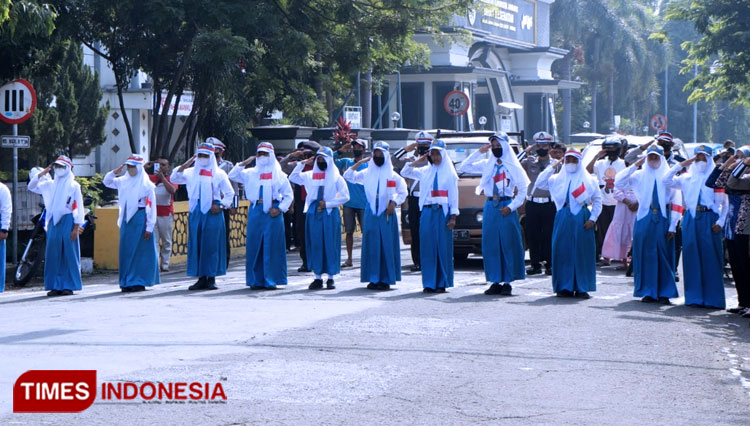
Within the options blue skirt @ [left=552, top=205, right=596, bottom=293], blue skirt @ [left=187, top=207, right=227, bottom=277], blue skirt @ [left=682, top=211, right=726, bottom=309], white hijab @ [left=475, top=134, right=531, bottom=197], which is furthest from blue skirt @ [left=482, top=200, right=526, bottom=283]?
blue skirt @ [left=187, top=207, right=227, bottom=277]

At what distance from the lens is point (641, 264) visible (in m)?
14.5

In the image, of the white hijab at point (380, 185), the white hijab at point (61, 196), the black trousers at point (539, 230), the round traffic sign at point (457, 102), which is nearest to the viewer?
the white hijab at point (61, 196)

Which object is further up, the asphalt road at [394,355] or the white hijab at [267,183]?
the white hijab at [267,183]

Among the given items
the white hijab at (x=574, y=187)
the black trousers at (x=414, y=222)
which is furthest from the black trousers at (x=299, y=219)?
the white hijab at (x=574, y=187)

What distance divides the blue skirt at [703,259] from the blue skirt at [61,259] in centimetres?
738

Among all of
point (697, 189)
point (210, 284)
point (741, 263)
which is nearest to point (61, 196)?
point (210, 284)

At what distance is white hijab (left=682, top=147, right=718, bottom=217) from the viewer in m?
13.9

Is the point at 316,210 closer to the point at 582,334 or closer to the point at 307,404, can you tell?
the point at 582,334

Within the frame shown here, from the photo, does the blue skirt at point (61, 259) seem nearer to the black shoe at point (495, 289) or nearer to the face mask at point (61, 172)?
the face mask at point (61, 172)

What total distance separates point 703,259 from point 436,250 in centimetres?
320

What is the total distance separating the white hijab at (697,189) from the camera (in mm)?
13875

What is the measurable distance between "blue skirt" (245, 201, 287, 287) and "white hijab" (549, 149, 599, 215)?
3.54 meters

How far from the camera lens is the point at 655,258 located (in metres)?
14.4

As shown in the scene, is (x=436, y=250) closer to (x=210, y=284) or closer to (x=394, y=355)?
(x=210, y=284)
